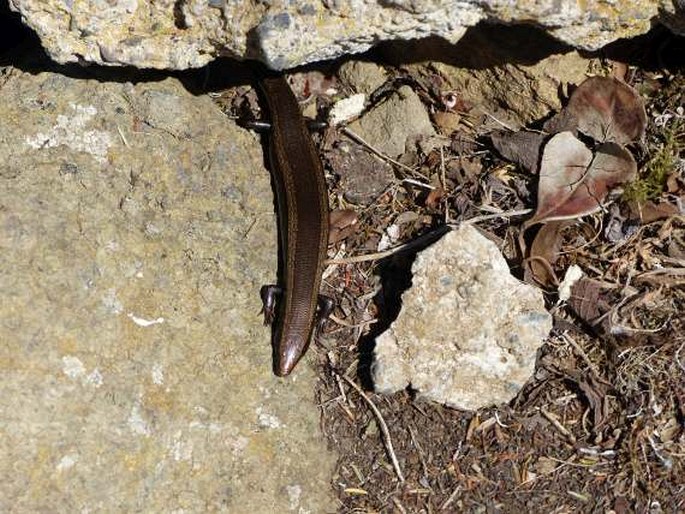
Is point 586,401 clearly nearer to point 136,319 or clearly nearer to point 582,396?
point 582,396

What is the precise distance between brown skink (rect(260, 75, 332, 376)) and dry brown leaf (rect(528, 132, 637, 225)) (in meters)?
1.01

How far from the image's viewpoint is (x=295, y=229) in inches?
159

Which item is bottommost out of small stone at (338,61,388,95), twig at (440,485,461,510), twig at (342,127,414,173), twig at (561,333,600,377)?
twig at (440,485,461,510)

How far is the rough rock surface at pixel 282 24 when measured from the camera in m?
3.05

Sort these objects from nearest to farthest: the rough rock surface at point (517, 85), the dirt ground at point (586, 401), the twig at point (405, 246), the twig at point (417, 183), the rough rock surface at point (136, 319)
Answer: the rough rock surface at point (136, 319), the dirt ground at point (586, 401), the rough rock surface at point (517, 85), the twig at point (405, 246), the twig at point (417, 183)

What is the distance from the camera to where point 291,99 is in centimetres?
428

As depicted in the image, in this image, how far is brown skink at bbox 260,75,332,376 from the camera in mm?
3855

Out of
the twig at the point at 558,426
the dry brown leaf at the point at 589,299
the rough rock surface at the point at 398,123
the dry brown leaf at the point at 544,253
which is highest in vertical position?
the rough rock surface at the point at 398,123

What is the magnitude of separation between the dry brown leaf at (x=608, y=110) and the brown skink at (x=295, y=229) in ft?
4.06

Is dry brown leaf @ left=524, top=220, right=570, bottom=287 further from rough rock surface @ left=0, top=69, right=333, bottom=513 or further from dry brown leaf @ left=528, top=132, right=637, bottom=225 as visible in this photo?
rough rock surface @ left=0, top=69, right=333, bottom=513

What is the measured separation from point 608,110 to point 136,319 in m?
2.20

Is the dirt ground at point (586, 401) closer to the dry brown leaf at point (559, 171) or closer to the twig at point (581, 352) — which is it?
the twig at point (581, 352)

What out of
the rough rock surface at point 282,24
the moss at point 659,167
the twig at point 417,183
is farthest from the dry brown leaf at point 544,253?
the rough rock surface at point 282,24

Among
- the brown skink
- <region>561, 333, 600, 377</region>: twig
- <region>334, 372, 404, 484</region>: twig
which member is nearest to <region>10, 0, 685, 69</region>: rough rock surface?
the brown skink
